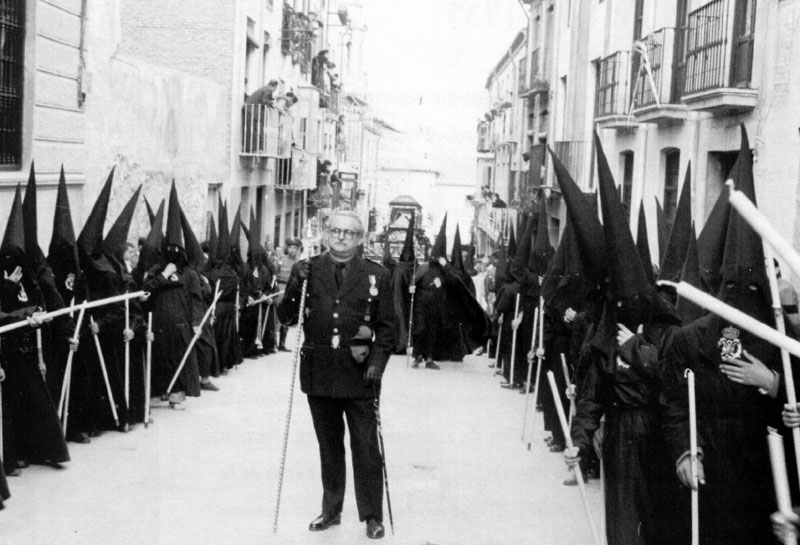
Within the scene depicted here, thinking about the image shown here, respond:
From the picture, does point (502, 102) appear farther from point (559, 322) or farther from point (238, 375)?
point (559, 322)

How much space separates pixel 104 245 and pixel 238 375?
213 inches

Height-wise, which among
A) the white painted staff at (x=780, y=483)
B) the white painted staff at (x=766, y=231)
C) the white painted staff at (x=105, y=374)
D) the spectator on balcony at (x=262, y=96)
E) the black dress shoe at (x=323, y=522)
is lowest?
the black dress shoe at (x=323, y=522)

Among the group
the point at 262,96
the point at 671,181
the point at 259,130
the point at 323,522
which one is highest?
the point at 262,96

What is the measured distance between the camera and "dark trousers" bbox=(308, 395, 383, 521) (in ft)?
24.3

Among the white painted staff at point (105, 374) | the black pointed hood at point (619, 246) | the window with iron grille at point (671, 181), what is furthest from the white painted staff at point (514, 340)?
the black pointed hood at point (619, 246)

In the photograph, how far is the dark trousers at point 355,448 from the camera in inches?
291

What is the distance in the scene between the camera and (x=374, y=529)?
739cm

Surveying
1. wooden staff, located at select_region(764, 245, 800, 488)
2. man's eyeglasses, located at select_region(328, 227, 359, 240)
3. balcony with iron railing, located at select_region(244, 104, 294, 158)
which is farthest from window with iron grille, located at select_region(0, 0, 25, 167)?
balcony with iron railing, located at select_region(244, 104, 294, 158)

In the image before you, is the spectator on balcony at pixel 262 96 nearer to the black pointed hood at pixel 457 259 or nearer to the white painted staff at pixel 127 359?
the black pointed hood at pixel 457 259

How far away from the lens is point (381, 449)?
24.7ft

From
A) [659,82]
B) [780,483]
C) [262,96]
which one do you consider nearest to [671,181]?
[659,82]

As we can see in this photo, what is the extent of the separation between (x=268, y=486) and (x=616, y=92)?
46.2 ft

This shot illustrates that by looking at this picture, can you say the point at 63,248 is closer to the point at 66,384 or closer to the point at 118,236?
the point at 118,236

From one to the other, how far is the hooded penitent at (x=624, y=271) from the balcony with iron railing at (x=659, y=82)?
10685 millimetres
